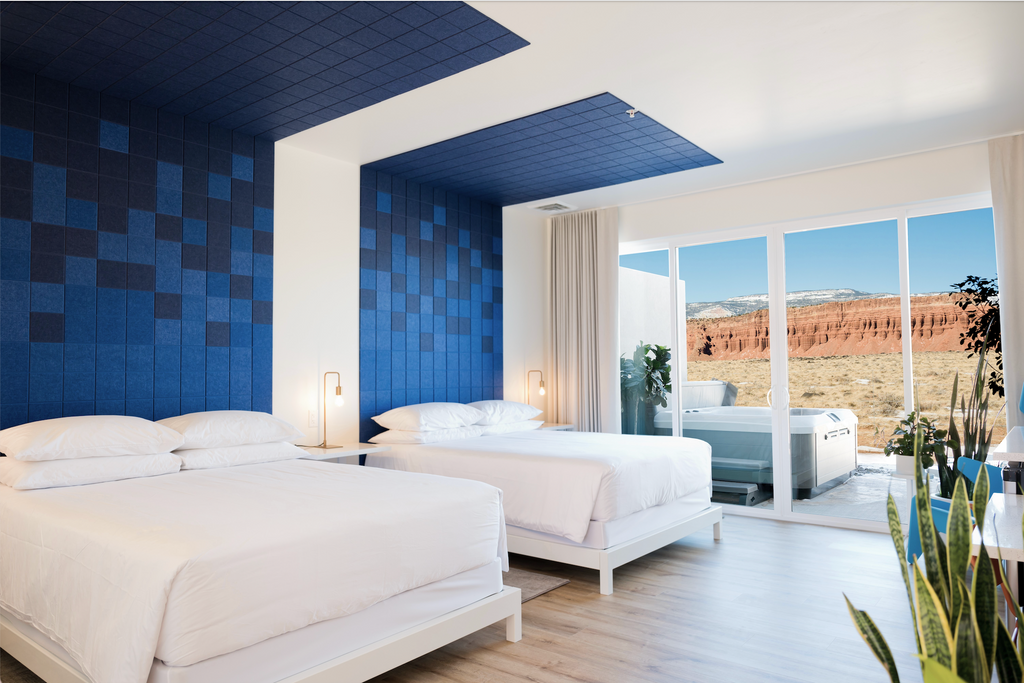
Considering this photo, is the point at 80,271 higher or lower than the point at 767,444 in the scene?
higher

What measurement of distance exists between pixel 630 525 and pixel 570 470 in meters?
0.49

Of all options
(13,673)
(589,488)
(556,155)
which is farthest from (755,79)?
(13,673)

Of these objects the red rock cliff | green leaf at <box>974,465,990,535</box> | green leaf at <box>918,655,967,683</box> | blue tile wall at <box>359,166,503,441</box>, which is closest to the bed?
blue tile wall at <box>359,166,503,441</box>

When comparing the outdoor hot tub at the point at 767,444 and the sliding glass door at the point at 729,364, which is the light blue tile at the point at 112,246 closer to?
the sliding glass door at the point at 729,364

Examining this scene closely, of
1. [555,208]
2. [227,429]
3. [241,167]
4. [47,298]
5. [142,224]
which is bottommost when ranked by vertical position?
[227,429]

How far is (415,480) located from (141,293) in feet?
6.23

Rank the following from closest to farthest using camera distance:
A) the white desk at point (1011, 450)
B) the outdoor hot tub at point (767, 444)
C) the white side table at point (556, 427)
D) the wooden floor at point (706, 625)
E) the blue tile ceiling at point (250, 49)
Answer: the white desk at point (1011, 450)
the wooden floor at point (706, 625)
the blue tile ceiling at point (250, 49)
the outdoor hot tub at point (767, 444)
the white side table at point (556, 427)

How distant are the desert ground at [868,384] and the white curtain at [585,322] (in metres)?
1.00

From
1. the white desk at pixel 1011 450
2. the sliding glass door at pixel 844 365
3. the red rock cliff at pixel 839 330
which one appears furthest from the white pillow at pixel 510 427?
the white desk at pixel 1011 450

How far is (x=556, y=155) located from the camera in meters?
4.60

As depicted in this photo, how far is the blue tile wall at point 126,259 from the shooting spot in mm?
3236

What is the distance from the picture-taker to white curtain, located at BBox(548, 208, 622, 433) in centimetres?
595

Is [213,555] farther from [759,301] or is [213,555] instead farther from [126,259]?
[759,301]

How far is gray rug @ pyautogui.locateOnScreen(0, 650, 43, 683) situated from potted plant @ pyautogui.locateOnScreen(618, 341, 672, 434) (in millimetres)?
4523
